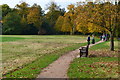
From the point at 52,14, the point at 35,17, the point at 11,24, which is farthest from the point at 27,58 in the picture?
the point at 52,14

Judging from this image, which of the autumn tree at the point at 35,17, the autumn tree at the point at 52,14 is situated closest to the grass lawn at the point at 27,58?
the autumn tree at the point at 35,17

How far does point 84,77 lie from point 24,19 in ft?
252

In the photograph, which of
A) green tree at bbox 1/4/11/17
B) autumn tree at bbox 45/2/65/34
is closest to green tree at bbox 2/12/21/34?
green tree at bbox 1/4/11/17

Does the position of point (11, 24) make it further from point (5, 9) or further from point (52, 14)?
point (52, 14)

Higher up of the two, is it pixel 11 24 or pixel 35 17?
pixel 35 17

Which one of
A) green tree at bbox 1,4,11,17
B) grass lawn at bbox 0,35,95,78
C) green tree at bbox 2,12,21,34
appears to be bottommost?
grass lawn at bbox 0,35,95,78

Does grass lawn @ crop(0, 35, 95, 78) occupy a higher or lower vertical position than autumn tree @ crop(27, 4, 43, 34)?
lower

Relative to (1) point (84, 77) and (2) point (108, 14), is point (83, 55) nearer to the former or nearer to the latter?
(2) point (108, 14)

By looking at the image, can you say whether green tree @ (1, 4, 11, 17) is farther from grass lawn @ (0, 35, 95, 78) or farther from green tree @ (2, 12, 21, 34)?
grass lawn @ (0, 35, 95, 78)

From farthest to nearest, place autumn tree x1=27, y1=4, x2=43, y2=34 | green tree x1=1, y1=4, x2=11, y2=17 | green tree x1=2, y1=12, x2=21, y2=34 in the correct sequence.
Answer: green tree x1=1, y1=4, x2=11, y2=17 < autumn tree x1=27, y1=4, x2=43, y2=34 < green tree x1=2, y1=12, x2=21, y2=34

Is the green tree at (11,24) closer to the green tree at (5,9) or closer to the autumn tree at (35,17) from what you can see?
the autumn tree at (35,17)

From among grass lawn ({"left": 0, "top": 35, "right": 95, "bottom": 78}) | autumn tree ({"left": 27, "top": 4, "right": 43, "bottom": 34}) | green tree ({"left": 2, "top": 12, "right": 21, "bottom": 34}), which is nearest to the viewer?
grass lawn ({"left": 0, "top": 35, "right": 95, "bottom": 78})

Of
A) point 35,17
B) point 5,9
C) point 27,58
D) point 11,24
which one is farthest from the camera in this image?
point 5,9

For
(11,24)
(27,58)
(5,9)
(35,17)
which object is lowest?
(27,58)
